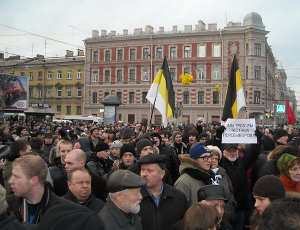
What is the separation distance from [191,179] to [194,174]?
0.25 feet

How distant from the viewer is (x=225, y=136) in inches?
234

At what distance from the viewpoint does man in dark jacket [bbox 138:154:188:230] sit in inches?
127

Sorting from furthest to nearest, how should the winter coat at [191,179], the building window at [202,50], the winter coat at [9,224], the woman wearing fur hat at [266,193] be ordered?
1. the building window at [202,50]
2. the winter coat at [191,179]
3. the woman wearing fur hat at [266,193]
4. the winter coat at [9,224]

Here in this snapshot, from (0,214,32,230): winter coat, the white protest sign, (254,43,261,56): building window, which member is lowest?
(0,214,32,230): winter coat

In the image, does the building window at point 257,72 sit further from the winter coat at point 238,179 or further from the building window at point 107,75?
the winter coat at point 238,179

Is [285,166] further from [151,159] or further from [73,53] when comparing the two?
[73,53]

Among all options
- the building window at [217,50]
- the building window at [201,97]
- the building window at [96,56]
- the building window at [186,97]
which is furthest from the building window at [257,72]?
the building window at [96,56]

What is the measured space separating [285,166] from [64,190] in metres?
3.10

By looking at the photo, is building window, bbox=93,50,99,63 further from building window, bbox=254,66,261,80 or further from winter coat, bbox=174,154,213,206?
winter coat, bbox=174,154,213,206

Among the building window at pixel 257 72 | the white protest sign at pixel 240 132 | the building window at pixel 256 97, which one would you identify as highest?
the building window at pixel 257 72

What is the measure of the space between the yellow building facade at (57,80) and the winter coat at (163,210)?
48.7 meters

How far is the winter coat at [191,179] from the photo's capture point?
12.2 feet

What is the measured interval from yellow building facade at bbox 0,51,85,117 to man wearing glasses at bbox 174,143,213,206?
158ft

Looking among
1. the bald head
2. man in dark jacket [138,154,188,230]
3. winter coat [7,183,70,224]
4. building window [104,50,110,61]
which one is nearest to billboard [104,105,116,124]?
the bald head
